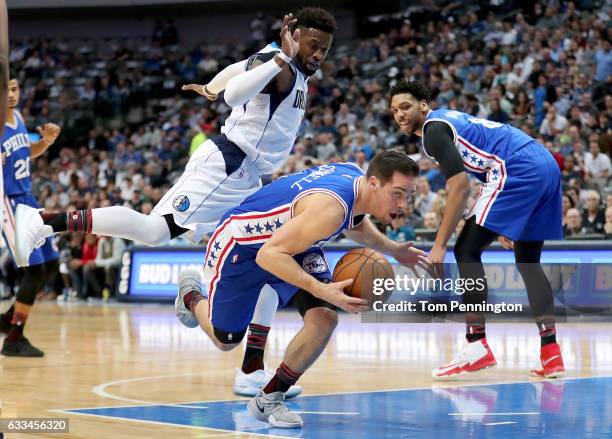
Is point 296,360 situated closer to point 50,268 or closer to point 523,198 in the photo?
point 523,198

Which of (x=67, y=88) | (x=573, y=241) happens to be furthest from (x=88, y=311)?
(x=67, y=88)

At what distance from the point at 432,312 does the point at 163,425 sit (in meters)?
3.22

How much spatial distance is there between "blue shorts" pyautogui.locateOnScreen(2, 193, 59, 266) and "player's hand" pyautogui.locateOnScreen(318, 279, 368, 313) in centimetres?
364

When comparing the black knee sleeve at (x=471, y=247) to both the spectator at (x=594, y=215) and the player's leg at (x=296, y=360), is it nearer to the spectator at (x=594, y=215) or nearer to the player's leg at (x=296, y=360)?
the player's leg at (x=296, y=360)

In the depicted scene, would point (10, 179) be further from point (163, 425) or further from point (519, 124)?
point (519, 124)

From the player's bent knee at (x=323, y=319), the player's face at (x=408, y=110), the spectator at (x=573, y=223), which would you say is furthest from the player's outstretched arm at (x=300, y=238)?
the spectator at (x=573, y=223)

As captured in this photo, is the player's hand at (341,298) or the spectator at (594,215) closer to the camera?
the player's hand at (341,298)

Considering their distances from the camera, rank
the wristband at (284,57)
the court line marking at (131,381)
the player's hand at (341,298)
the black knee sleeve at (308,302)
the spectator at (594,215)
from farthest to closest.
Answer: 1. the spectator at (594,215)
2. the wristband at (284,57)
3. the court line marking at (131,381)
4. the black knee sleeve at (308,302)
5. the player's hand at (341,298)

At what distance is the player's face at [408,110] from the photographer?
263 inches

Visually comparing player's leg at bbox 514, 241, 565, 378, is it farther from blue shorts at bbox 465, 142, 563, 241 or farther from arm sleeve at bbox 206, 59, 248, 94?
arm sleeve at bbox 206, 59, 248, 94

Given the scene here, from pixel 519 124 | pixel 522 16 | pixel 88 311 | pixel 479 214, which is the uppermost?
pixel 522 16

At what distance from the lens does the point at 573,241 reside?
12500 millimetres

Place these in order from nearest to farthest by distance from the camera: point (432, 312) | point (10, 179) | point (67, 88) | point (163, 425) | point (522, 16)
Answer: point (163, 425) → point (432, 312) → point (10, 179) → point (522, 16) → point (67, 88)

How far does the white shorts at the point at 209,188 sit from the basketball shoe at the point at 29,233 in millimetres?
767
